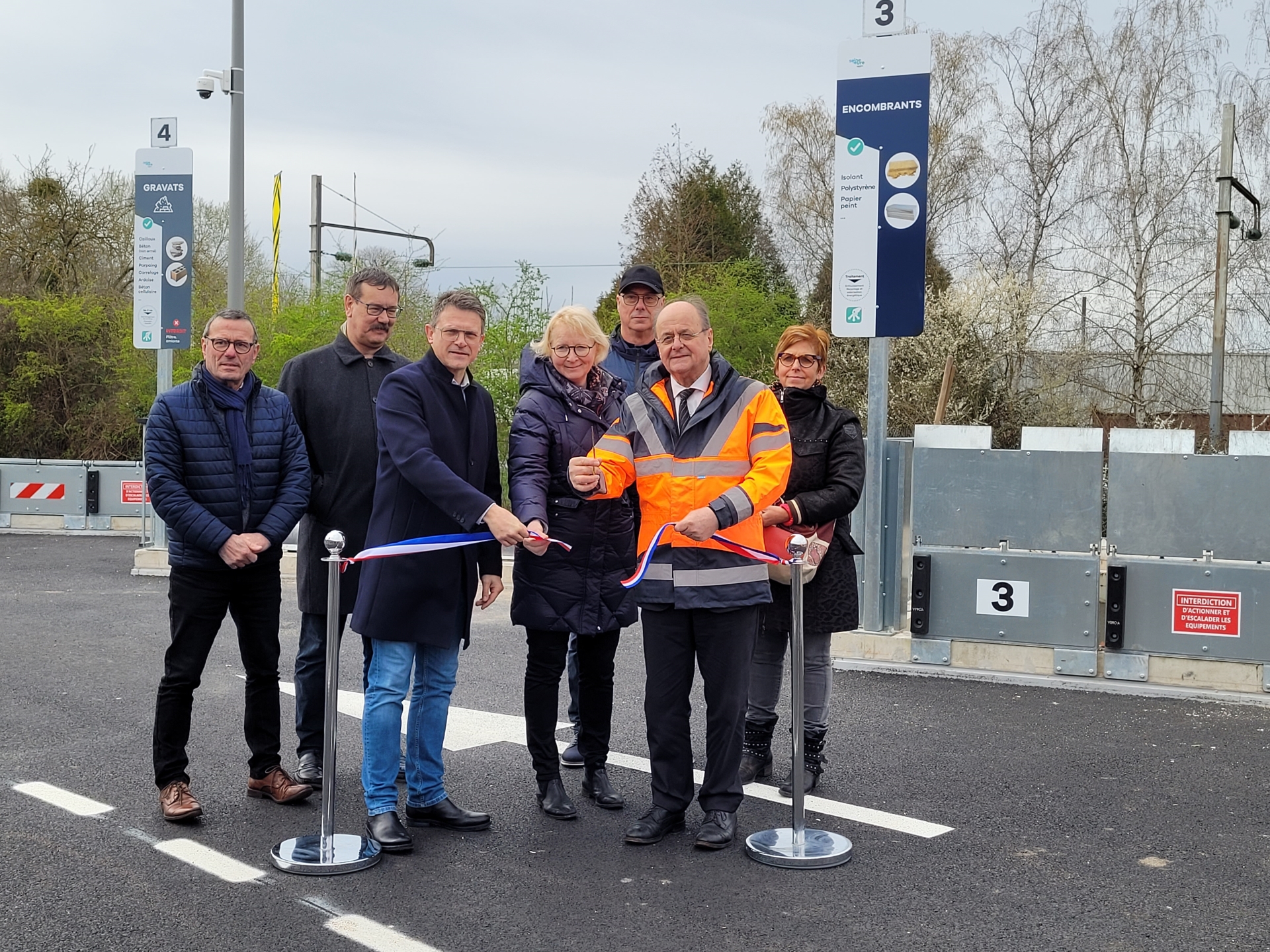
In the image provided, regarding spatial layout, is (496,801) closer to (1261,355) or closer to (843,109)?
(843,109)

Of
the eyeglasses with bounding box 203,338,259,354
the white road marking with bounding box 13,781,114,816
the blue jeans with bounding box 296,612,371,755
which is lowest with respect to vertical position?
the white road marking with bounding box 13,781,114,816

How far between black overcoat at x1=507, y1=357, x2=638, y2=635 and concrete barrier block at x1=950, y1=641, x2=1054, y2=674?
3.60 m

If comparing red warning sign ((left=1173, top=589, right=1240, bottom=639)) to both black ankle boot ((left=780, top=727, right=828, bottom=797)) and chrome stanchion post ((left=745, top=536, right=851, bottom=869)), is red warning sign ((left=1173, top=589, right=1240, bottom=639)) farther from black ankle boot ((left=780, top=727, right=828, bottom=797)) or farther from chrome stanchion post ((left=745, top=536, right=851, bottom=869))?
chrome stanchion post ((left=745, top=536, right=851, bottom=869))

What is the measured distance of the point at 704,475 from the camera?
4746mm

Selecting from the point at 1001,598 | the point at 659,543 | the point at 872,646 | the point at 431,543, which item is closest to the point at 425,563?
the point at 431,543

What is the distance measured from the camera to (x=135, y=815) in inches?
199

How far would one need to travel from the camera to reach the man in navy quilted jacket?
5043 millimetres

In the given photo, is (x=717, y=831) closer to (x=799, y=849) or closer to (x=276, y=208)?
(x=799, y=849)

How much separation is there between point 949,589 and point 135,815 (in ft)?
16.4

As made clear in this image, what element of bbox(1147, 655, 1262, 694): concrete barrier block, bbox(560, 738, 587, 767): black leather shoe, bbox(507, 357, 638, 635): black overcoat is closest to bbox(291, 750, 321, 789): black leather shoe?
bbox(560, 738, 587, 767): black leather shoe

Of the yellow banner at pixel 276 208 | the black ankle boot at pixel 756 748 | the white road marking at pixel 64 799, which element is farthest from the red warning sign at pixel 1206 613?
the yellow banner at pixel 276 208

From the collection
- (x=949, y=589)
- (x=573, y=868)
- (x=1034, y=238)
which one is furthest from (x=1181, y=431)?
(x=1034, y=238)

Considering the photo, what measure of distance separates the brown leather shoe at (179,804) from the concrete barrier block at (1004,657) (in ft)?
15.8

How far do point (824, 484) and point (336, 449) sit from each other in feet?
6.99
